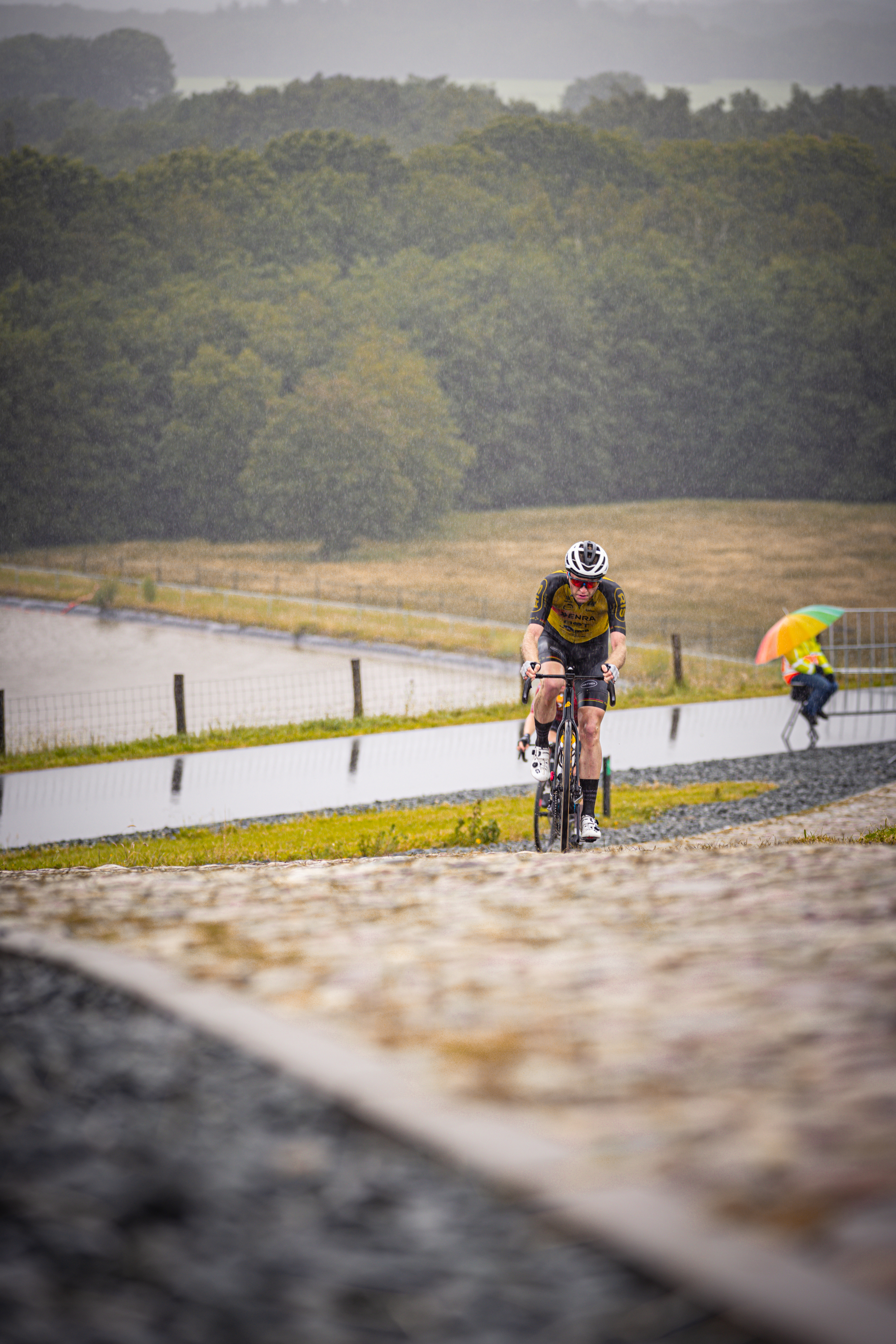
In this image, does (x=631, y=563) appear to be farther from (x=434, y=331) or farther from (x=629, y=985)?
(x=629, y=985)

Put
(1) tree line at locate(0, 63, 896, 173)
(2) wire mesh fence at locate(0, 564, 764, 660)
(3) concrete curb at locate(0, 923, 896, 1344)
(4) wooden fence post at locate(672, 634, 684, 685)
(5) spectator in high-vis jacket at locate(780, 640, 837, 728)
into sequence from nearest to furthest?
(3) concrete curb at locate(0, 923, 896, 1344) < (5) spectator in high-vis jacket at locate(780, 640, 837, 728) < (4) wooden fence post at locate(672, 634, 684, 685) < (2) wire mesh fence at locate(0, 564, 764, 660) < (1) tree line at locate(0, 63, 896, 173)

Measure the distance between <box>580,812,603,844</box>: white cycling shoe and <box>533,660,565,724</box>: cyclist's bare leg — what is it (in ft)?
2.54

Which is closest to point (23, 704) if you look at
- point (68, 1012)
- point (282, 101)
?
point (68, 1012)

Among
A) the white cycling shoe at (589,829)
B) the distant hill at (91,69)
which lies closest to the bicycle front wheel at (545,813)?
the white cycling shoe at (589,829)

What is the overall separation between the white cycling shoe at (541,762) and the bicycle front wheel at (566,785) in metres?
0.11

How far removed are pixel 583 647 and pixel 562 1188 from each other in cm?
673

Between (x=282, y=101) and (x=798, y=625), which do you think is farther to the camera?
(x=282, y=101)

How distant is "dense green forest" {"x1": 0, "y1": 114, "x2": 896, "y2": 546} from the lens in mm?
69812

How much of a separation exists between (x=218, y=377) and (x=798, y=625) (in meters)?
59.4

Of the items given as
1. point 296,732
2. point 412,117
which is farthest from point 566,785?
point 412,117

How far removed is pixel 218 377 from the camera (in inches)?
2788

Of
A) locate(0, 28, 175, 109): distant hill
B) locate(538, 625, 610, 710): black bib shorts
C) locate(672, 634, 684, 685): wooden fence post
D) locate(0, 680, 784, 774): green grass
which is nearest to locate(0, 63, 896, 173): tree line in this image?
locate(0, 28, 175, 109): distant hill

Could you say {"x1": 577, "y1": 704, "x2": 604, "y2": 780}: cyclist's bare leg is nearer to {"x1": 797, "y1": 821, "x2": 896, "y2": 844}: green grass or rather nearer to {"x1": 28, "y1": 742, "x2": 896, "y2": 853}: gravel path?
{"x1": 797, "y1": 821, "x2": 896, "y2": 844}: green grass

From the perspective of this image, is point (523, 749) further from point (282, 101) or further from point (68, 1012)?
point (282, 101)
